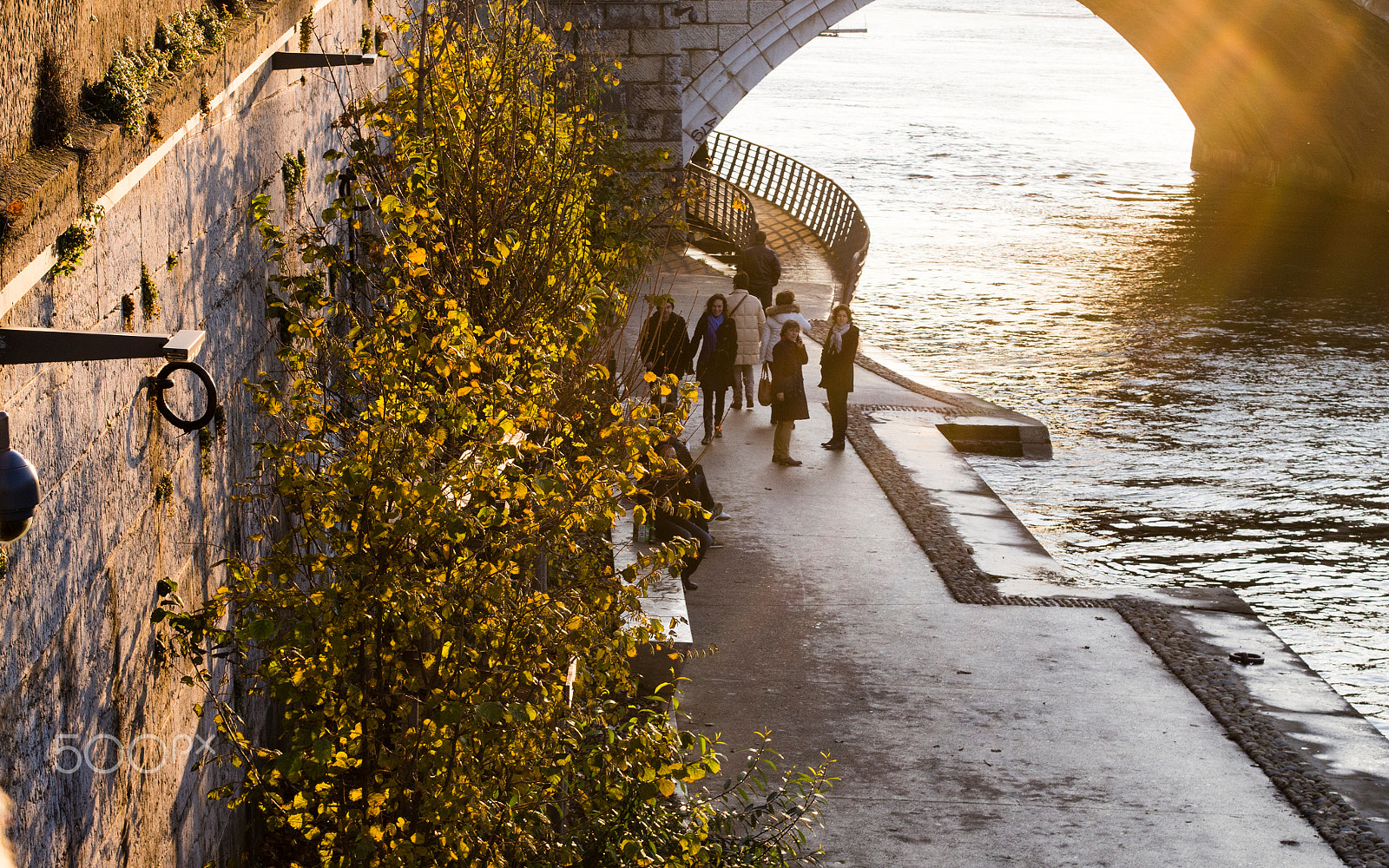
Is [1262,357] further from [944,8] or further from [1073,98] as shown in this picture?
[944,8]

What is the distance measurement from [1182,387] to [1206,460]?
3.11m

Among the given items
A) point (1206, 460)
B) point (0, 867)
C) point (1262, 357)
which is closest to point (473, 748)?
point (0, 867)

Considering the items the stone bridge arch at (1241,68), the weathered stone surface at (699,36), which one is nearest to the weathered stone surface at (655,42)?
the stone bridge arch at (1241,68)

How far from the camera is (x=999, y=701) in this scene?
7.43m

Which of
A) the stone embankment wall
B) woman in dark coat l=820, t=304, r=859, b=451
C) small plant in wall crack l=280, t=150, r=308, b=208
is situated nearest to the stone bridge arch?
woman in dark coat l=820, t=304, r=859, b=451

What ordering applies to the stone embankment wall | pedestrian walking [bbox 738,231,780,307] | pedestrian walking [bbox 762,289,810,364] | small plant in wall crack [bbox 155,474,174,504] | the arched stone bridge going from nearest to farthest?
1. the stone embankment wall
2. small plant in wall crack [bbox 155,474,174,504]
3. pedestrian walking [bbox 762,289,810,364]
4. pedestrian walking [bbox 738,231,780,307]
5. the arched stone bridge

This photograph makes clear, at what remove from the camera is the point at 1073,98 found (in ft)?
221

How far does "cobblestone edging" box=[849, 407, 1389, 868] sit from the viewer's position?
20.2 ft

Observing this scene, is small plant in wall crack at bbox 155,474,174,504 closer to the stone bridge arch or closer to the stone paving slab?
the stone paving slab

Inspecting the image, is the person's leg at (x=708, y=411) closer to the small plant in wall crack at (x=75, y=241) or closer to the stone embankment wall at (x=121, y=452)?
the stone embankment wall at (x=121, y=452)

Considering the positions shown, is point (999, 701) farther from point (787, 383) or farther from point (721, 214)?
point (721, 214)

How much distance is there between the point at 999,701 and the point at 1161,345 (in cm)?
1335

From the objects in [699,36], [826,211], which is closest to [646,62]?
[699,36]

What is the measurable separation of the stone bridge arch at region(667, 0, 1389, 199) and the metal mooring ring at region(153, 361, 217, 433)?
1794cm
